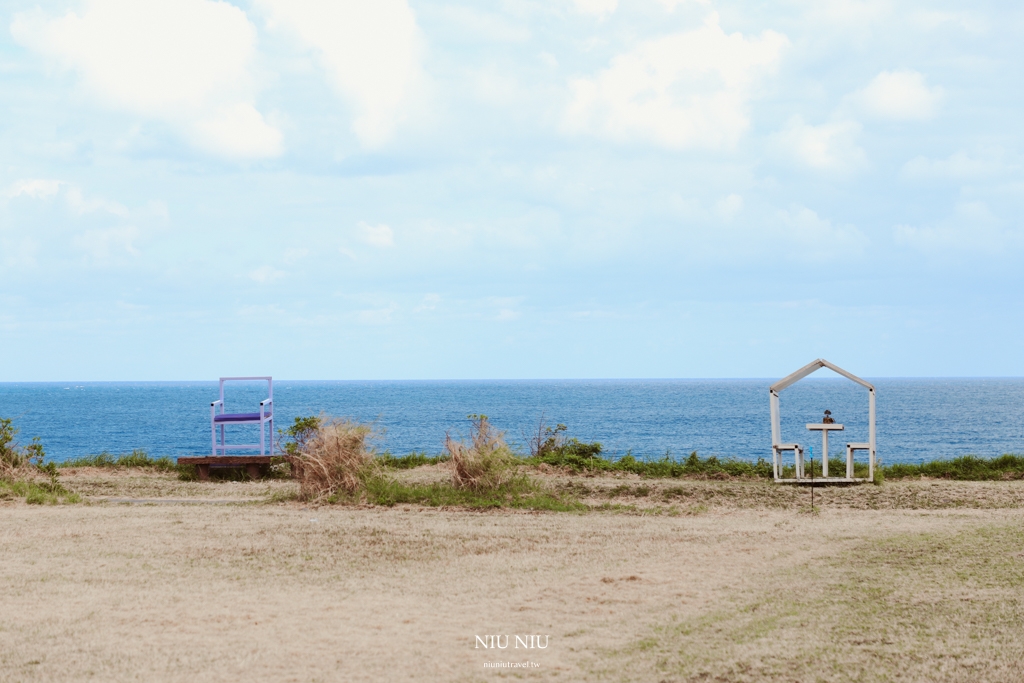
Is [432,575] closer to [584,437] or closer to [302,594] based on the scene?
[302,594]

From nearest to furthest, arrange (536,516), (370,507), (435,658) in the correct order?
(435,658) → (536,516) → (370,507)

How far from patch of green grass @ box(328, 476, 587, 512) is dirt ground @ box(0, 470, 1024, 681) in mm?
420

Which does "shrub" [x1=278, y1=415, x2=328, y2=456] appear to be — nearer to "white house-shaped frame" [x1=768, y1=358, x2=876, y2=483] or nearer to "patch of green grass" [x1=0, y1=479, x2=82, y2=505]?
"patch of green grass" [x1=0, y1=479, x2=82, y2=505]

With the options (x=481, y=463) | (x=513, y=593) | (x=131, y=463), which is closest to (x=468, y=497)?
(x=481, y=463)

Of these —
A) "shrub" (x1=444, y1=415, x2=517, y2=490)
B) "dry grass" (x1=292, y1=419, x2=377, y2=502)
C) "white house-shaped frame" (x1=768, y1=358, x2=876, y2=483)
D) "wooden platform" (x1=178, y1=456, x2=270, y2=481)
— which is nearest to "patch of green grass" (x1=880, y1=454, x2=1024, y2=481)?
"white house-shaped frame" (x1=768, y1=358, x2=876, y2=483)

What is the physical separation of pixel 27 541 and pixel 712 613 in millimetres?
7475

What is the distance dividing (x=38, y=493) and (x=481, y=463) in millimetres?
6679

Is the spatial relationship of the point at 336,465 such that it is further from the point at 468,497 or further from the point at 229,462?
the point at 229,462

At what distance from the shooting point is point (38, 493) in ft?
46.8

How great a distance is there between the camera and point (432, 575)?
8.65 metres

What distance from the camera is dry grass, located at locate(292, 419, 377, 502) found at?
1377 cm

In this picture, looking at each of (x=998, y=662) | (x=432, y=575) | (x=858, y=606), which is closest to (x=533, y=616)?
(x=432, y=575)

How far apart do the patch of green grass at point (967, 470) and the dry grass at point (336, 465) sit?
9.57m

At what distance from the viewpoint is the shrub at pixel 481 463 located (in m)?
13.9
